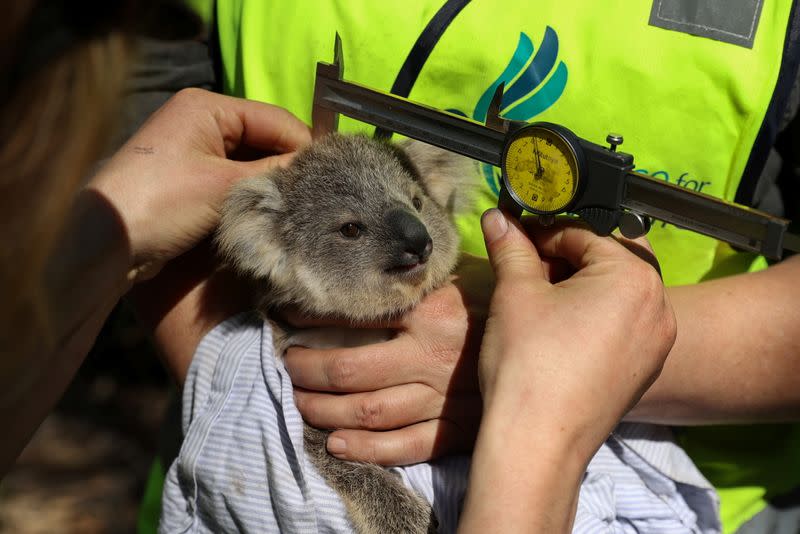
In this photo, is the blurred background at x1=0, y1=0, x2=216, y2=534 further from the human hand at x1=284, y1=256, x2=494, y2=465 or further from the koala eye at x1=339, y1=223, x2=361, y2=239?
the human hand at x1=284, y1=256, x2=494, y2=465

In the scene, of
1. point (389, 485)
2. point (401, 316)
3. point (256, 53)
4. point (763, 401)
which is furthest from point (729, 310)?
point (256, 53)

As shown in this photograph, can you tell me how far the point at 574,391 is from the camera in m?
1.20

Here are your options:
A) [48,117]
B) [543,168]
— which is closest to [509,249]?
[543,168]

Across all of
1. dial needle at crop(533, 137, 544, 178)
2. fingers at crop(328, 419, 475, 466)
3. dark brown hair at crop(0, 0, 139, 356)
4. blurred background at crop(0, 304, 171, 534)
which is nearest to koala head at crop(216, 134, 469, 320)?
fingers at crop(328, 419, 475, 466)

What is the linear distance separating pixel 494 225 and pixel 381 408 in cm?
47

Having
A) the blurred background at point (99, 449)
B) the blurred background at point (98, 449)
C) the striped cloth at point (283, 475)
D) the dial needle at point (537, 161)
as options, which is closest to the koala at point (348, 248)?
the striped cloth at point (283, 475)

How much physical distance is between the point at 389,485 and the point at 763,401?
2.73 feet

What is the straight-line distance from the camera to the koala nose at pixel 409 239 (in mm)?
1772

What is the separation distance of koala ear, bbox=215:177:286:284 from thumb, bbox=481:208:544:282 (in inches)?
23.7

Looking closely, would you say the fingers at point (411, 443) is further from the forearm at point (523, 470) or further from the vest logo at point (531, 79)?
the vest logo at point (531, 79)

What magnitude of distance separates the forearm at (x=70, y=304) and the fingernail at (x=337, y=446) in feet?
1.84

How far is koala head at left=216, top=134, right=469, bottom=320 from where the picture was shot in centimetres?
176

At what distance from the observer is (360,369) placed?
5.28ft

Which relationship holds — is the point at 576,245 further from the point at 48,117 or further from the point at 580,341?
the point at 48,117
